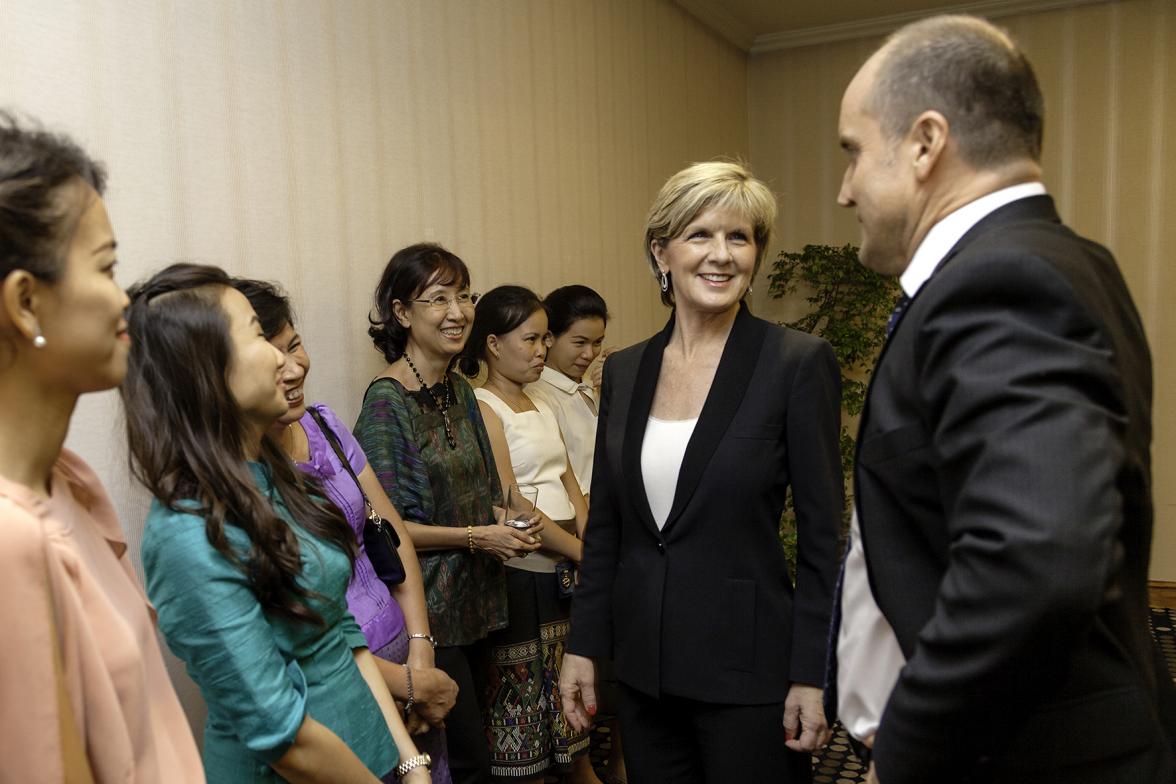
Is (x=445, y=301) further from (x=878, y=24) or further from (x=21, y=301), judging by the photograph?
(x=878, y=24)

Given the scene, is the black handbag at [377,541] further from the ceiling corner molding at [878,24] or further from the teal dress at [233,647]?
the ceiling corner molding at [878,24]

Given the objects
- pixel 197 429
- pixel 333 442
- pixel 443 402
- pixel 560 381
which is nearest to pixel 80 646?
pixel 197 429

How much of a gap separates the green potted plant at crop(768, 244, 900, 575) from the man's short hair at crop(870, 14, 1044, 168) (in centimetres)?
492

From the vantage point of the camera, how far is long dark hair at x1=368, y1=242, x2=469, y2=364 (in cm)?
272

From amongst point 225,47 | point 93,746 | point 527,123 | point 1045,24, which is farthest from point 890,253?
point 1045,24

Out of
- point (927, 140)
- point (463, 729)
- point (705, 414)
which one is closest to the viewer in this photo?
point (927, 140)

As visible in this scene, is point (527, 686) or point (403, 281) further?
point (527, 686)

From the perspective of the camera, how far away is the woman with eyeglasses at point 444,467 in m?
2.53

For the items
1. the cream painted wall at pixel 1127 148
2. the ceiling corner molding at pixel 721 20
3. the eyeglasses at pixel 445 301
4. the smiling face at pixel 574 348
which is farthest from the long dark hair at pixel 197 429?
the cream painted wall at pixel 1127 148

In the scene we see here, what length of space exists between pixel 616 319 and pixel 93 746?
13.2ft

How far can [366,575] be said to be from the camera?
2102mm

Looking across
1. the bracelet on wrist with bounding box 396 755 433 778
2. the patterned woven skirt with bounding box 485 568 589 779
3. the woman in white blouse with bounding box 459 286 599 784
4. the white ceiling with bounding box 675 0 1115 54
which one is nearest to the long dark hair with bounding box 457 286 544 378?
the woman in white blouse with bounding box 459 286 599 784

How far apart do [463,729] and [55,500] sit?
5.51 feet

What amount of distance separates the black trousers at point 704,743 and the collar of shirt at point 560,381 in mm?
1700
